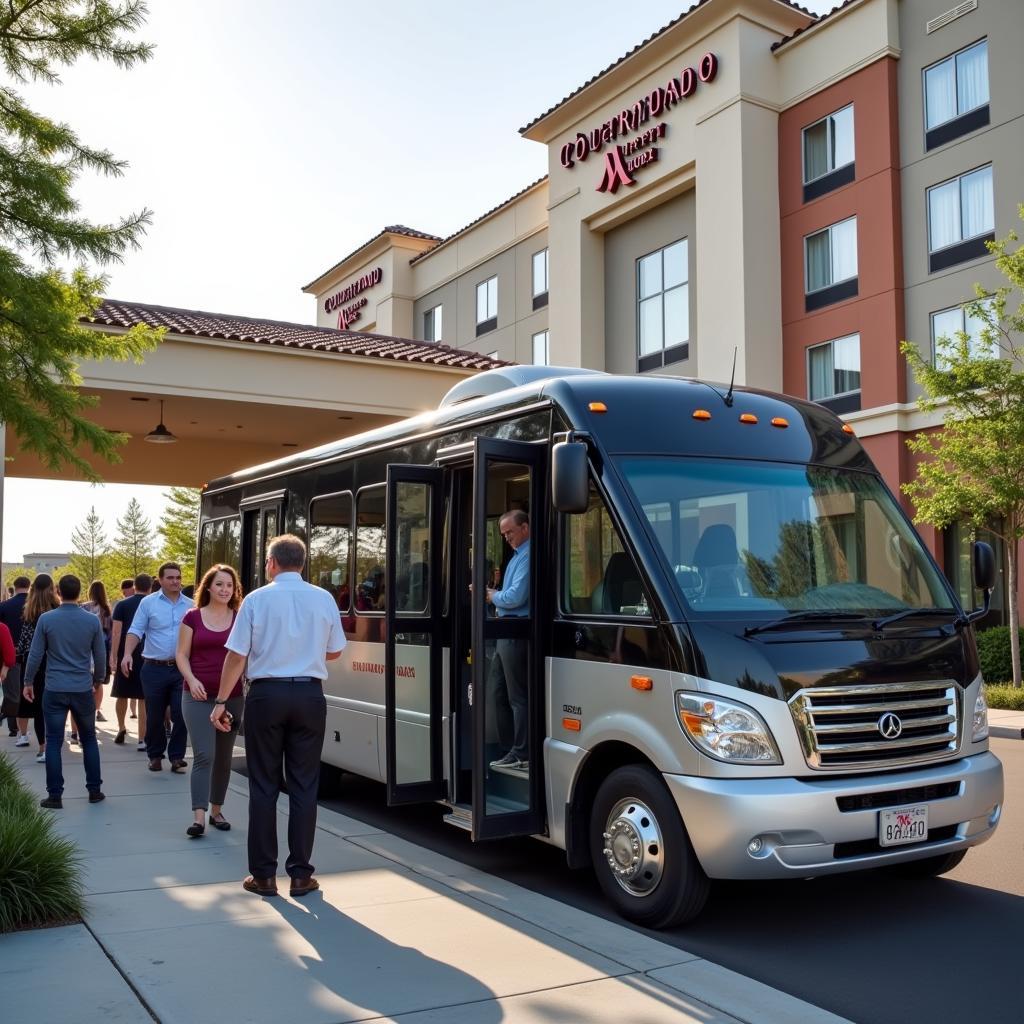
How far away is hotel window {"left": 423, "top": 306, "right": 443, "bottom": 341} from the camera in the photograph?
3997 centimetres

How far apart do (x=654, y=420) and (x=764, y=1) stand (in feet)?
73.7

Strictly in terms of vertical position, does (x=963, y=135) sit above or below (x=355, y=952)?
above

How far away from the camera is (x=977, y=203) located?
2233cm

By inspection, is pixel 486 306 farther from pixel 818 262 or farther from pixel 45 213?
pixel 45 213

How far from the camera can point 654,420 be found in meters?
6.57

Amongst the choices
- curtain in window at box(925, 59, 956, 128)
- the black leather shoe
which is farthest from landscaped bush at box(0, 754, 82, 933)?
curtain in window at box(925, 59, 956, 128)

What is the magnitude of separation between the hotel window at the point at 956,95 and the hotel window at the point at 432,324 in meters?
19.8

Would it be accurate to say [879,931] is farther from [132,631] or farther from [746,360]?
[746,360]

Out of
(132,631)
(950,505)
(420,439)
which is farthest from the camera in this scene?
(950,505)

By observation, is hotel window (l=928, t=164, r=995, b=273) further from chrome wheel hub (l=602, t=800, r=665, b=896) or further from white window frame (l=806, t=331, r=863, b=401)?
chrome wheel hub (l=602, t=800, r=665, b=896)

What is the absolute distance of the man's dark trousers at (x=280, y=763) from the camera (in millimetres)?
6371

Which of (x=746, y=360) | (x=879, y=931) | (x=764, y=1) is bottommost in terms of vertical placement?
(x=879, y=931)

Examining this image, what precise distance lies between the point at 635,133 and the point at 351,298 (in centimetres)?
1851

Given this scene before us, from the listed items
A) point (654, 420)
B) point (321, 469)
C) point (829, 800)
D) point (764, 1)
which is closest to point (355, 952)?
point (829, 800)
